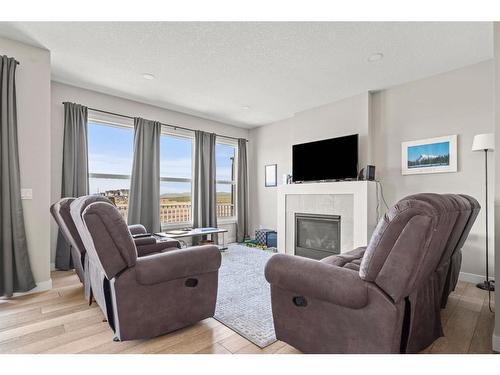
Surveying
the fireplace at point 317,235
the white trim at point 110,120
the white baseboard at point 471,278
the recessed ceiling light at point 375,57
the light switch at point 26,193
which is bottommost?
the white baseboard at point 471,278

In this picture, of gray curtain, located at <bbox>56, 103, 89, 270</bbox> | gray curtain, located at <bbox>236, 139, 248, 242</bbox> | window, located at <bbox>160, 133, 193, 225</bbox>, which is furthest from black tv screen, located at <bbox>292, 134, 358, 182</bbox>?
gray curtain, located at <bbox>56, 103, 89, 270</bbox>

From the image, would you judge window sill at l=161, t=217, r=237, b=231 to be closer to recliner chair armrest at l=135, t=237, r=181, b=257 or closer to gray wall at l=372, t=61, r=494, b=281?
recliner chair armrest at l=135, t=237, r=181, b=257

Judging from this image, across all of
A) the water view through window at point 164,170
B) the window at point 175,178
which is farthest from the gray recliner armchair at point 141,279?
the window at point 175,178

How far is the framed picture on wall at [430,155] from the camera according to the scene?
128 inches

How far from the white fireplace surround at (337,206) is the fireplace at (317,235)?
8 centimetres

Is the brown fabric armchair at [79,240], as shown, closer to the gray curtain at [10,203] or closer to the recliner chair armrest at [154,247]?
the recliner chair armrest at [154,247]

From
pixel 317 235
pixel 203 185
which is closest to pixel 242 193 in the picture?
pixel 203 185

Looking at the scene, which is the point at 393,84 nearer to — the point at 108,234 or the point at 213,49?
the point at 213,49

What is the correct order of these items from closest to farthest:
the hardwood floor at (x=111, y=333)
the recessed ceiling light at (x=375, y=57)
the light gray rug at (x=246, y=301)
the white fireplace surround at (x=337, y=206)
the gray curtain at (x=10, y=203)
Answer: the hardwood floor at (x=111, y=333)
the light gray rug at (x=246, y=301)
the gray curtain at (x=10, y=203)
the recessed ceiling light at (x=375, y=57)
the white fireplace surround at (x=337, y=206)

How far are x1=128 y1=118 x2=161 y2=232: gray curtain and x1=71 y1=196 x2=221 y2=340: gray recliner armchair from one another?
90.5 inches

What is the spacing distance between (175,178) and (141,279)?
134 inches

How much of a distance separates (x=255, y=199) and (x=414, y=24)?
13.9ft

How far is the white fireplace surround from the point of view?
139 inches
